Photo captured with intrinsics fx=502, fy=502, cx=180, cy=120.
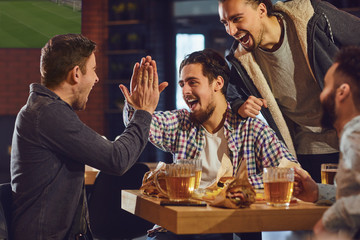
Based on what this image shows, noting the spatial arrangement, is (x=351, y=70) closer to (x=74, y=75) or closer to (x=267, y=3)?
(x=74, y=75)

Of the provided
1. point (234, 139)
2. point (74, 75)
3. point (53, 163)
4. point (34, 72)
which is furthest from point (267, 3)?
point (34, 72)

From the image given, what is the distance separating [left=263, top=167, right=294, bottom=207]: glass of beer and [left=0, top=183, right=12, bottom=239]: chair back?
818 millimetres

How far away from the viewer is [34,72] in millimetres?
6840

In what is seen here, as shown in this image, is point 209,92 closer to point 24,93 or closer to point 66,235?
point 66,235

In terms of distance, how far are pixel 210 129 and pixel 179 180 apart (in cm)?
76

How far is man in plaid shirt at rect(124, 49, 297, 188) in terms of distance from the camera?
84.3 inches

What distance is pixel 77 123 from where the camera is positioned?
1.66 metres

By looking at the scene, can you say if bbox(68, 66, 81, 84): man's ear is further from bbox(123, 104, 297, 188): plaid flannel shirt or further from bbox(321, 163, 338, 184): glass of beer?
bbox(321, 163, 338, 184): glass of beer

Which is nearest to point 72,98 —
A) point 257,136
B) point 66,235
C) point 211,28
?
point 66,235

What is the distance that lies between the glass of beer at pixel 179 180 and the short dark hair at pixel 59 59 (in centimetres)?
54

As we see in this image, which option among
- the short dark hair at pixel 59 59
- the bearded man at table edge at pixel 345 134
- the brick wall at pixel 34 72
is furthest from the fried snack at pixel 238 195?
the brick wall at pixel 34 72

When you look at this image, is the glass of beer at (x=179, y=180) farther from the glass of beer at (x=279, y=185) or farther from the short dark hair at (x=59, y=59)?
the short dark hair at (x=59, y=59)

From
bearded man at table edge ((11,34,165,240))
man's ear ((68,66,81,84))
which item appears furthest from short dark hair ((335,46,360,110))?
man's ear ((68,66,81,84))

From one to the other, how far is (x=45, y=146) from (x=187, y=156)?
74cm
